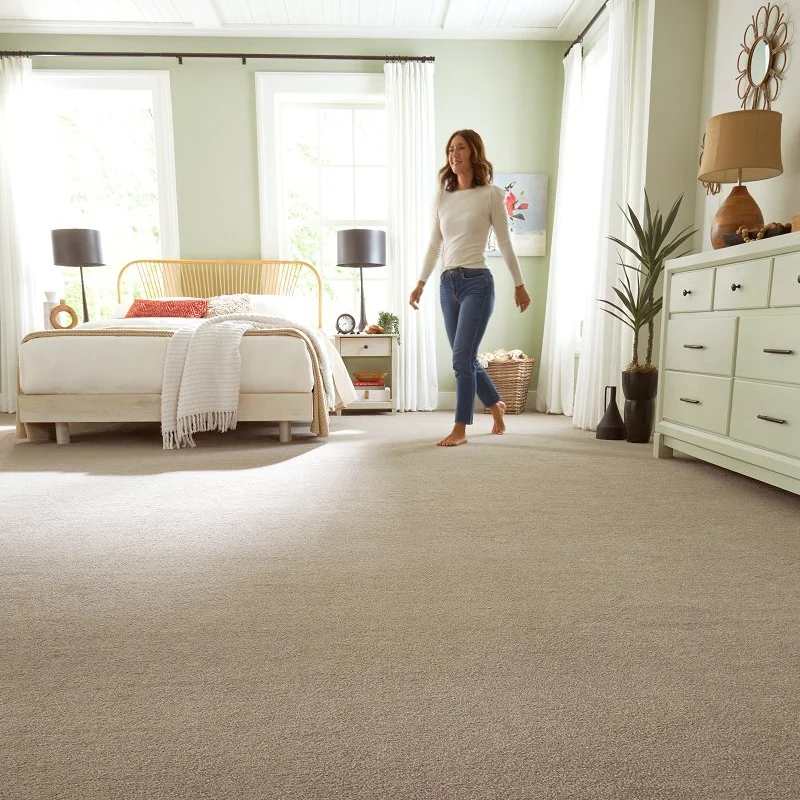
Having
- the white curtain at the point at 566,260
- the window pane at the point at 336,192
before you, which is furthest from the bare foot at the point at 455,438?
the window pane at the point at 336,192

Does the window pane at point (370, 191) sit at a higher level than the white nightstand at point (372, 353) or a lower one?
higher

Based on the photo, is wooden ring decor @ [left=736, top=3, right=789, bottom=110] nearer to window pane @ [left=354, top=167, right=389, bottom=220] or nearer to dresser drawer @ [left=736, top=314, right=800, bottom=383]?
dresser drawer @ [left=736, top=314, right=800, bottom=383]

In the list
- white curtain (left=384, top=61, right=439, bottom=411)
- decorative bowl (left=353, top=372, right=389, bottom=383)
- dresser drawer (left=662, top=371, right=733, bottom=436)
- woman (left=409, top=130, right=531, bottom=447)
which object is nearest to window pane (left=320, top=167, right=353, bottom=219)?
white curtain (left=384, top=61, right=439, bottom=411)

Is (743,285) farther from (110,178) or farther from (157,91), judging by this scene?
(110,178)

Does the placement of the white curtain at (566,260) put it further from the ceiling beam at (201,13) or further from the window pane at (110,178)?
the window pane at (110,178)

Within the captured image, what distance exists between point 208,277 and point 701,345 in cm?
378

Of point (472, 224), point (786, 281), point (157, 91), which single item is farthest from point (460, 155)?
point (157, 91)

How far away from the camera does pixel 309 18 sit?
14.5ft

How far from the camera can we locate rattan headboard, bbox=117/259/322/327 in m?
4.78

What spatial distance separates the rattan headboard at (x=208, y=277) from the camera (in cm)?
478

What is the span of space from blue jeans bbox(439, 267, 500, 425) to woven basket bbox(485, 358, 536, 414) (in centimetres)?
149

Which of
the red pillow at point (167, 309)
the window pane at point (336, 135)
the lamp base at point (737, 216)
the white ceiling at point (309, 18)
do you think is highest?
the white ceiling at point (309, 18)

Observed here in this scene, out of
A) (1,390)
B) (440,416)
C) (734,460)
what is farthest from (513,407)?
(1,390)

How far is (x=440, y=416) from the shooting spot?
14.4 ft
